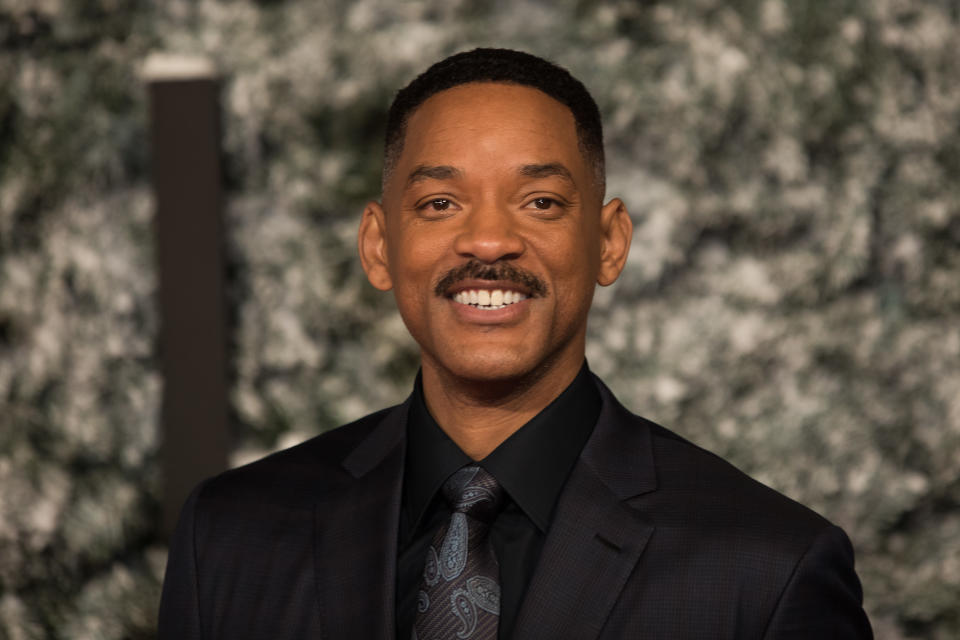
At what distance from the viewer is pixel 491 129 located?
162cm

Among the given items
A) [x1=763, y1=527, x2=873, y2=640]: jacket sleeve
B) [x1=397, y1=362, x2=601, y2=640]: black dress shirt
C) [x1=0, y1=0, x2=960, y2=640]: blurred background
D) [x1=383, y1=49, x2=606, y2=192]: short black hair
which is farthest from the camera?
[x1=0, y1=0, x2=960, y2=640]: blurred background

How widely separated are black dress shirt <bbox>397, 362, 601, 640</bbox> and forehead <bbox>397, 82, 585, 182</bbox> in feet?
1.09

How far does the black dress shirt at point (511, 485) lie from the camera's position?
1.59 meters

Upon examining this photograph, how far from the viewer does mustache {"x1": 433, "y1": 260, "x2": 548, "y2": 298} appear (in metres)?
1.55

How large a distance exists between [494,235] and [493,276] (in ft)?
0.18

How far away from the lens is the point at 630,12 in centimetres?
361

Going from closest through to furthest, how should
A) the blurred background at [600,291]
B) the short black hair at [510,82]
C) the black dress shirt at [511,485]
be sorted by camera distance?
the black dress shirt at [511,485]
the short black hair at [510,82]
the blurred background at [600,291]

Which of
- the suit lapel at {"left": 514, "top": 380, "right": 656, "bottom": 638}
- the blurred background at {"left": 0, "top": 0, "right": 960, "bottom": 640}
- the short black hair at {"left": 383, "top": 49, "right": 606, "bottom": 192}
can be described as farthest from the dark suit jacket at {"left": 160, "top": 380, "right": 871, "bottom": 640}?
the blurred background at {"left": 0, "top": 0, "right": 960, "bottom": 640}

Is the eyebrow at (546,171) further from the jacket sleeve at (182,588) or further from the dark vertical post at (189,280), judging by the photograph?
the dark vertical post at (189,280)

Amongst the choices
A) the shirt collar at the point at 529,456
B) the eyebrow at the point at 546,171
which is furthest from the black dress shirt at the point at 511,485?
the eyebrow at the point at 546,171

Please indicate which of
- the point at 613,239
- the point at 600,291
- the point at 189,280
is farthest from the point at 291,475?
the point at 600,291

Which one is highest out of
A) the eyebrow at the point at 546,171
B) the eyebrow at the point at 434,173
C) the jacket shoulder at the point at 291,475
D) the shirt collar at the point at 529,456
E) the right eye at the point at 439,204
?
the eyebrow at the point at 546,171

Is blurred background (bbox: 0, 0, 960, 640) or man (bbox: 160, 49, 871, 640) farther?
blurred background (bbox: 0, 0, 960, 640)

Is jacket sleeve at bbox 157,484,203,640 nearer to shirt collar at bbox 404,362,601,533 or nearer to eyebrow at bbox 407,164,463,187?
shirt collar at bbox 404,362,601,533
